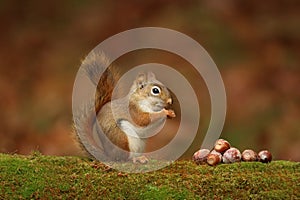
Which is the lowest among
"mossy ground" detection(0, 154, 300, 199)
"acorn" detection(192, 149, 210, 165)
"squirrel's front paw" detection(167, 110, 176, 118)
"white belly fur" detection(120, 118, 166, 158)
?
"mossy ground" detection(0, 154, 300, 199)

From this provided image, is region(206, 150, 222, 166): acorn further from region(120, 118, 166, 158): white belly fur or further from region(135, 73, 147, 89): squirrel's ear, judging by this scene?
region(135, 73, 147, 89): squirrel's ear

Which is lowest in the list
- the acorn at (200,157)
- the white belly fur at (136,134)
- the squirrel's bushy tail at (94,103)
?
the acorn at (200,157)

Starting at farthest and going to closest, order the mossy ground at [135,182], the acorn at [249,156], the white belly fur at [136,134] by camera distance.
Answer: the acorn at [249,156]
the white belly fur at [136,134]
the mossy ground at [135,182]

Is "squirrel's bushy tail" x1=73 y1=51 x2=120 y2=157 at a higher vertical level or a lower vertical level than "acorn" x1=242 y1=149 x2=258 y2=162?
higher

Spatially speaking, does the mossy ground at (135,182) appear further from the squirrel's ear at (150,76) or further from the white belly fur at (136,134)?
the squirrel's ear at (150,76)

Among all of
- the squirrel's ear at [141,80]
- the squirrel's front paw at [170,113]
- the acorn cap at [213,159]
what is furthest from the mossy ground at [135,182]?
the squirrel's ear at [141,80]

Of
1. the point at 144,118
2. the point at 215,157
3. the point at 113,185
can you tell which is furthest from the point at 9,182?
the point at 215,157

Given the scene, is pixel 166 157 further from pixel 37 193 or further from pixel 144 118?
pixel 37 193

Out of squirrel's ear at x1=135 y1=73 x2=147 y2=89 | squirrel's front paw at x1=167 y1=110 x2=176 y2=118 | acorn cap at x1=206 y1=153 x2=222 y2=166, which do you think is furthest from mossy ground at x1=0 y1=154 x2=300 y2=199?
squirrel's ear at x1=135 y1=73 x2=147 y2=89
